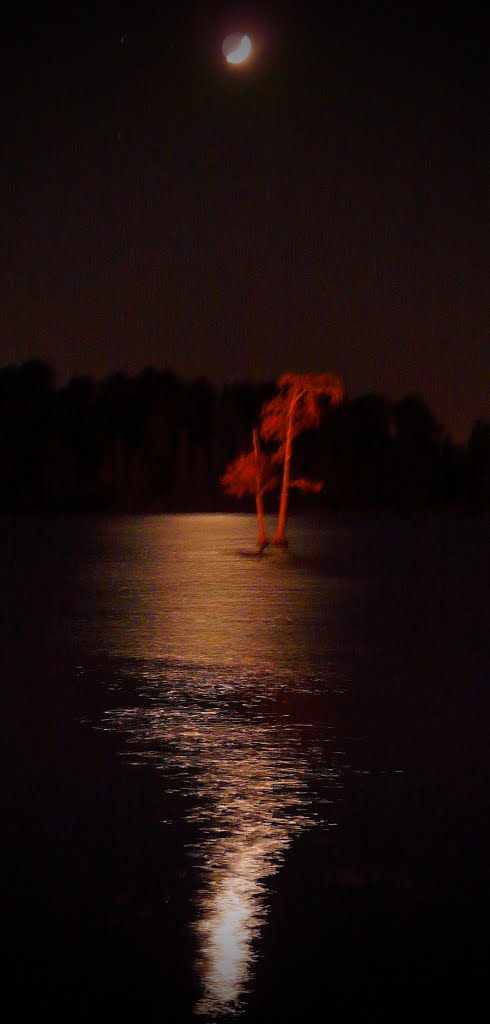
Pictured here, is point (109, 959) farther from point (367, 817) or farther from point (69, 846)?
point (367, 817)

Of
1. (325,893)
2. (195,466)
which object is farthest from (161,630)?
(195,466)

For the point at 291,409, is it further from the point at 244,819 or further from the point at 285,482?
the point at 244,819

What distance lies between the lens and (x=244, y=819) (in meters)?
7.73

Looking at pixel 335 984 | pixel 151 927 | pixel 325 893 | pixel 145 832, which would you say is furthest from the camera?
Answer: pixel 145 832

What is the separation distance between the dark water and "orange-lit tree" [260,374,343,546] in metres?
29.3

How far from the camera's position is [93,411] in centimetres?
16262

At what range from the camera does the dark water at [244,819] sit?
5277 mm

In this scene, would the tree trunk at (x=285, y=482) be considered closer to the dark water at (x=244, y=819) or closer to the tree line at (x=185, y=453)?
the dark water at (x=244, y=819)

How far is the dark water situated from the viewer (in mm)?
5277

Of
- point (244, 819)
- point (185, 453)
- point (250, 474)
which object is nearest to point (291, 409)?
point (250, 474)

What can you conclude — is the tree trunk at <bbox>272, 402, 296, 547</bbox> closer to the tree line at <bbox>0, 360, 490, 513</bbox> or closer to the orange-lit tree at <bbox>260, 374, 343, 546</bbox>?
the orange-lit tree at <bbox>260, 374, 343, 546</bbox>

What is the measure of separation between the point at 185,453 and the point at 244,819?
151134 mm

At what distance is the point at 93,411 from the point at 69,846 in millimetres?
157276


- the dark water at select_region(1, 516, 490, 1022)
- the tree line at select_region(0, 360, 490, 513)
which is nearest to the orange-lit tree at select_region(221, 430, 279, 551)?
the dark water at select_region(1, 516, 490, 1022)
